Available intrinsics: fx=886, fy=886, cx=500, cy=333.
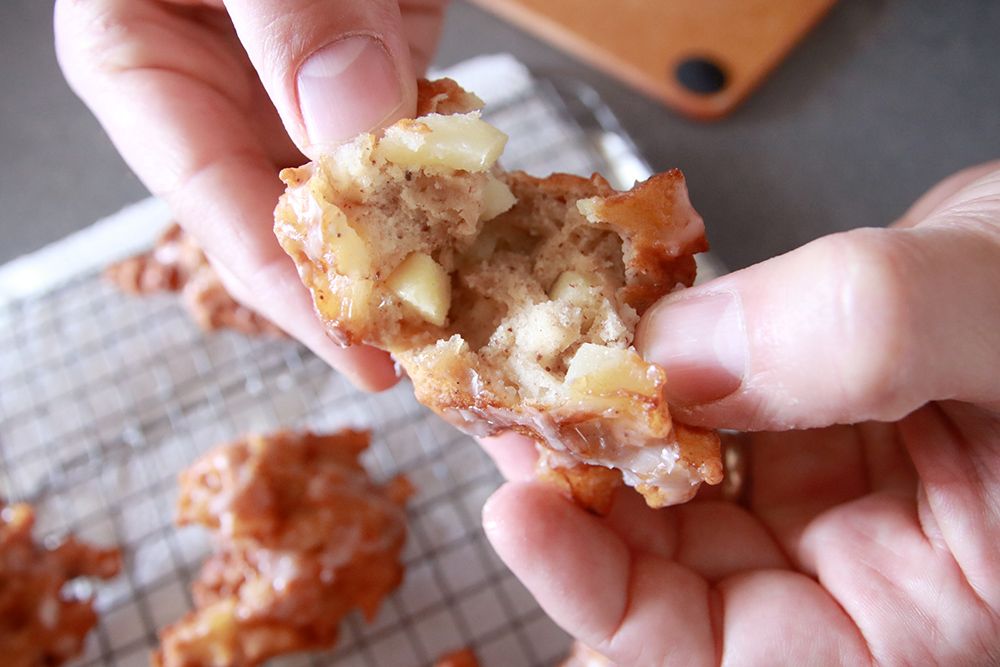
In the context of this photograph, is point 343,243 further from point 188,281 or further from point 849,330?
point 188,281

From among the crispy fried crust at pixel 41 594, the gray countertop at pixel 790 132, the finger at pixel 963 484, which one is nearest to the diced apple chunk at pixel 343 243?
the finger at pixel 963 484

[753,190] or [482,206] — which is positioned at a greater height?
[482,206]

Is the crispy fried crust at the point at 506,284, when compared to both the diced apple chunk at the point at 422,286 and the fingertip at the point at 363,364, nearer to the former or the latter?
the diced apple chunk at the point at 422,286

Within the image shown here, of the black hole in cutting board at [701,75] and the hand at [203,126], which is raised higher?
the hand at [203,126]

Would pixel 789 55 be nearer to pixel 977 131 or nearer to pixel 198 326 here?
pixel 977 131

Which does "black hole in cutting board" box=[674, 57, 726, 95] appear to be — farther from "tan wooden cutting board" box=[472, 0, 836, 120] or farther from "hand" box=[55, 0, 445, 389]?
"hand" box=[55, 0, 445, 389]

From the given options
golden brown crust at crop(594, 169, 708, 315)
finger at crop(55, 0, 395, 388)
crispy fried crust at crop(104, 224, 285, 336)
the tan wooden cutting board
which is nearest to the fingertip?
finger at crop(55, 0, 395, 388)

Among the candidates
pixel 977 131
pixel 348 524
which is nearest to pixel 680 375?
pixel 348 524
